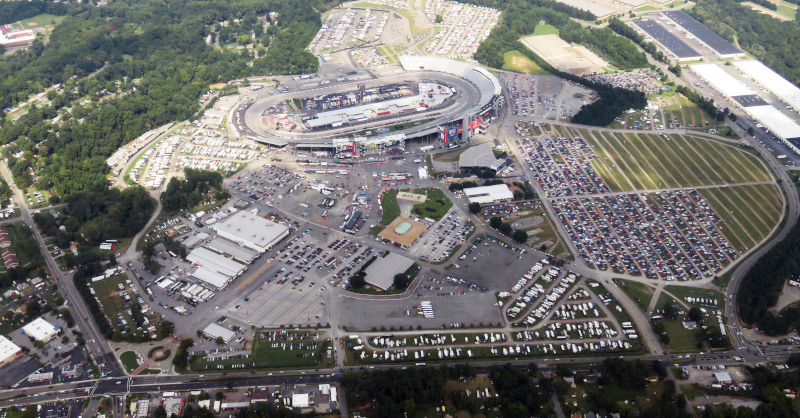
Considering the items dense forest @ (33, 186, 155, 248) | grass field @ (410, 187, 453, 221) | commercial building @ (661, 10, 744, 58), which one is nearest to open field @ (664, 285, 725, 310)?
grass field @ (410, 187, 453, 221)

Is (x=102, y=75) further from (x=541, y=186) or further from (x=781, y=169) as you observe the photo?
(x=781, y=169)

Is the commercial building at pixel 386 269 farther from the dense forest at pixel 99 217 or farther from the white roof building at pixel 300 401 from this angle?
the dense forest at pixel 99 217

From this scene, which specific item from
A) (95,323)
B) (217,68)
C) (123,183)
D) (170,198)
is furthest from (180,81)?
(95,323)

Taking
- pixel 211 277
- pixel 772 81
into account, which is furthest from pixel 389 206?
pixel 772 81

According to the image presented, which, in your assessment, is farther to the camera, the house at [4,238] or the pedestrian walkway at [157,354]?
the house at [4,238]

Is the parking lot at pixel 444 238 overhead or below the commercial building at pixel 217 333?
overhead

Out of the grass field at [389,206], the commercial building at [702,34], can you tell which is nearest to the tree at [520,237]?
the grass field at [389,206]
